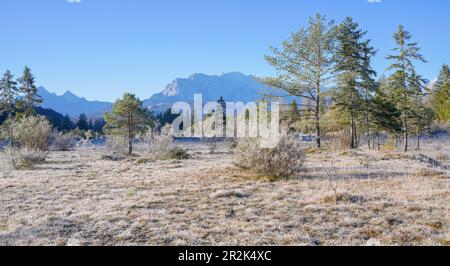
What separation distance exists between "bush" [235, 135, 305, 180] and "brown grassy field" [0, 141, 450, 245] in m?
0.42

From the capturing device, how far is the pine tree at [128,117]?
27641 millimetres

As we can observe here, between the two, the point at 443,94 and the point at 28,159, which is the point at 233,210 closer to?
the point at 28,159

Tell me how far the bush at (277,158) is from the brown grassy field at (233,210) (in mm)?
418

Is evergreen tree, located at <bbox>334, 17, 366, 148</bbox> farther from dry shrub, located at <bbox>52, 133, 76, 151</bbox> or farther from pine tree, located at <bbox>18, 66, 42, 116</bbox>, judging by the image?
pine tree, located at <bbox>18, 66, 42, 116</bbox>

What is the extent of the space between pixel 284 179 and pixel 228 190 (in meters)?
2.57

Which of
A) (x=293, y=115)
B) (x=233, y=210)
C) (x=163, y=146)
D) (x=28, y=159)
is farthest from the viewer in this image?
(x=293, y=115)

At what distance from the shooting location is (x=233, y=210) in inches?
293

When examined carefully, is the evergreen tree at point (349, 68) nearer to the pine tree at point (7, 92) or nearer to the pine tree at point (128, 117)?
the pine tree at point (128, 117)

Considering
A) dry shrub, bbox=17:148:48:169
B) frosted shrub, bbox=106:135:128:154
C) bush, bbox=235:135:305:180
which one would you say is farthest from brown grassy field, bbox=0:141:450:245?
frosted shrub, bbox=106:135:128:154

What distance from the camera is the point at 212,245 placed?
5379mm

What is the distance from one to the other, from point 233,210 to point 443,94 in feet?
180

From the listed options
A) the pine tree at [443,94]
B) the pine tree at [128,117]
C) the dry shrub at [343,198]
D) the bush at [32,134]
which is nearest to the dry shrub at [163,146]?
the pine tree at [128,117]

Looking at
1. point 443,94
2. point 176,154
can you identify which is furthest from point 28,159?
point 443,94
